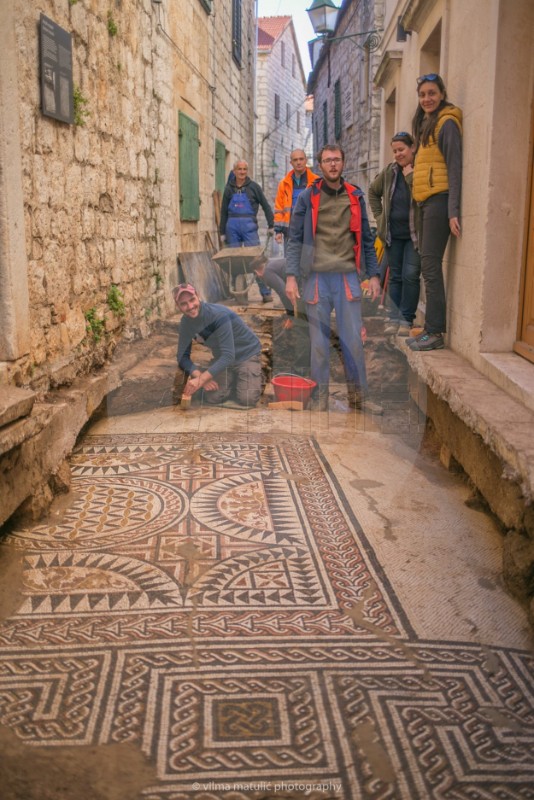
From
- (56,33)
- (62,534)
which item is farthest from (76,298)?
(62,534)

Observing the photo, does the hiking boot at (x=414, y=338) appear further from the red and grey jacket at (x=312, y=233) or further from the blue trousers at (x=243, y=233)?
the blue trousers at (x=243, y=233)

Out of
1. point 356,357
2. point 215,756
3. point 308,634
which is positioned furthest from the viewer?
point 356,357

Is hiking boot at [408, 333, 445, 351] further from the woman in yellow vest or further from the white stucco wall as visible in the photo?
the white stucco wall

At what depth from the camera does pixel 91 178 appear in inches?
227

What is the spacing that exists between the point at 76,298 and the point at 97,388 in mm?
648

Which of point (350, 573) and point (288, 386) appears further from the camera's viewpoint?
point (288, 386)

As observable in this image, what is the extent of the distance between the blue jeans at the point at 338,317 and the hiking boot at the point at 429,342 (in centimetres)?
55

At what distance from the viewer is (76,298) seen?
5488mm

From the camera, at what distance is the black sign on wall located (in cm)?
463

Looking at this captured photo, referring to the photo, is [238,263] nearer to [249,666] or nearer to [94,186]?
[94,186]

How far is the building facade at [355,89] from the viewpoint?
527 inches

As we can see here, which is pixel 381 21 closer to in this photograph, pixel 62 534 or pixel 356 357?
pixel 356 357

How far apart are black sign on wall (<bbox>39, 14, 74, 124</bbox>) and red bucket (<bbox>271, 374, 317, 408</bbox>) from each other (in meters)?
2.60

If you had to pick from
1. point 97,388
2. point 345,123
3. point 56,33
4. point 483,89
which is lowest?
point 97,388
